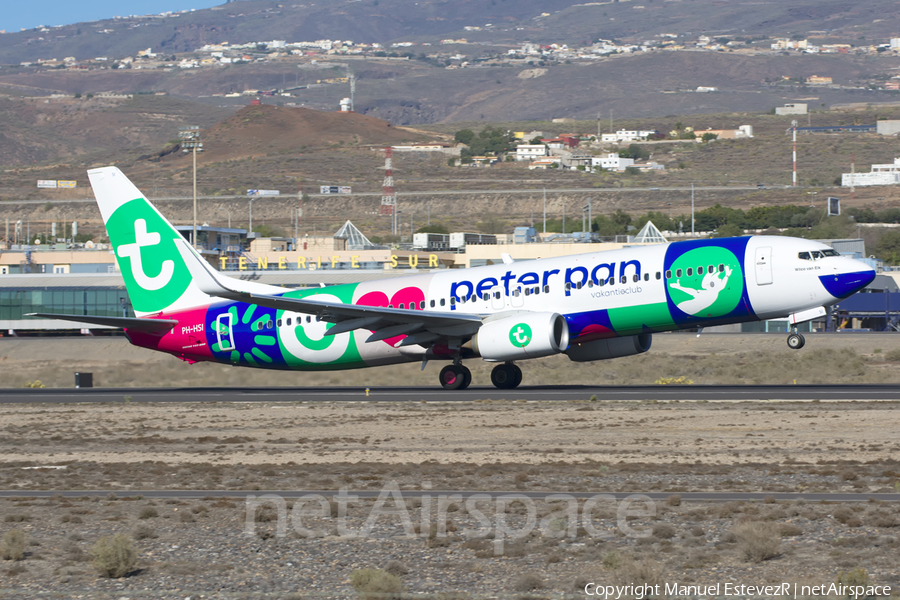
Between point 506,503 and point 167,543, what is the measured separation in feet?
17.0

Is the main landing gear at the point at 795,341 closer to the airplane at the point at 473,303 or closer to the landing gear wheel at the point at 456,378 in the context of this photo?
the airplane at the point at 473,303

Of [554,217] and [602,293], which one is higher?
[554,217]

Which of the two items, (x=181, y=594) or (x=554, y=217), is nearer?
(x=181, y=594)

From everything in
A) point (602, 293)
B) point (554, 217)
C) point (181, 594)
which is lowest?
point (181, 594)

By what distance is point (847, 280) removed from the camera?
1280 inches

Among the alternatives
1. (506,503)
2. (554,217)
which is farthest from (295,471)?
(554,217)

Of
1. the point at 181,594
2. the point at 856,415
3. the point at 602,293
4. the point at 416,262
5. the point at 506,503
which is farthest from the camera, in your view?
the point at 416,262

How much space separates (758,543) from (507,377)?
24821mm

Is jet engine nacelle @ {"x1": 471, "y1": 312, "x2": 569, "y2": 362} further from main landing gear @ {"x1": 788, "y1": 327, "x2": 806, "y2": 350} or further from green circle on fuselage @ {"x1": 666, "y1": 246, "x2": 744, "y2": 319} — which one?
main landing gear @ {"x1": 788, "y1": 327, "x2": 806, "y2": 350}

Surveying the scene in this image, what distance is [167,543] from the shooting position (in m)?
14.9

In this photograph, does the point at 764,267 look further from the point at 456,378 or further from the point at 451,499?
the point at 451,499

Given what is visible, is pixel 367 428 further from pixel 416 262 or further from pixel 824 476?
pixel 416 262

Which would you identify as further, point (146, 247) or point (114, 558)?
point (146, 247)

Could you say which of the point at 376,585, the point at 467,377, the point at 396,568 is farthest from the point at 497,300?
the point at 376,585
